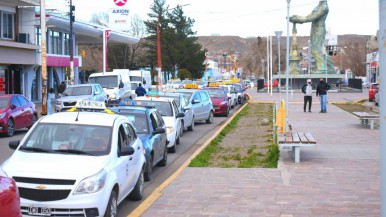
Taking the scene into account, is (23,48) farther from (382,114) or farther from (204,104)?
(382,114)

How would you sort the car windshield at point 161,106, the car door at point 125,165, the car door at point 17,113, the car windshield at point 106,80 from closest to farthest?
the car door at point 125,165
the car windshield at point 161,106
the car door at point 17,113
the car windshield at point 106,80

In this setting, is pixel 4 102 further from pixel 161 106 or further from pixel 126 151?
pixel 126 151

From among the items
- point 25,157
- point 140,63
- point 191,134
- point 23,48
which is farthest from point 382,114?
point 140,63

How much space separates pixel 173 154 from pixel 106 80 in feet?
67.8

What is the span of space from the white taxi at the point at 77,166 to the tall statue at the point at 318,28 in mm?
60105

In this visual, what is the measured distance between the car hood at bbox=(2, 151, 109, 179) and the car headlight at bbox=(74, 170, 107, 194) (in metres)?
0.07

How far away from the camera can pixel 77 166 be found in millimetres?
7539

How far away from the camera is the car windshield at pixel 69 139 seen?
8312 millimetres

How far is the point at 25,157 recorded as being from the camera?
7.93 metres

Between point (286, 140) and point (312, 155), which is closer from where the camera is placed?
point (286, 140)

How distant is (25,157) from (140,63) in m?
90.6

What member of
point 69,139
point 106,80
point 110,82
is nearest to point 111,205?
point 69,139

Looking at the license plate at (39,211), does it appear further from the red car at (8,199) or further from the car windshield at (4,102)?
the car windshield at (4,102)

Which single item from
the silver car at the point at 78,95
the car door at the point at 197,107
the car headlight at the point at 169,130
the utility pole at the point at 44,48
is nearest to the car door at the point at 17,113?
the silver car at the point at 78,95
